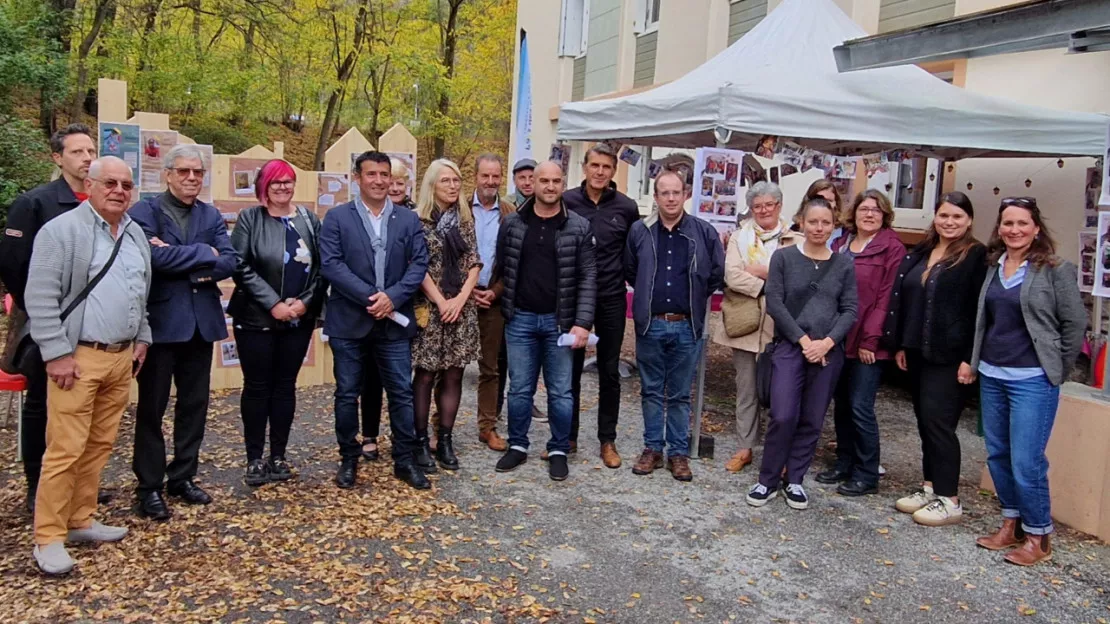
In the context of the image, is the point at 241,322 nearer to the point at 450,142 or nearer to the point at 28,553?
the point at 28,553

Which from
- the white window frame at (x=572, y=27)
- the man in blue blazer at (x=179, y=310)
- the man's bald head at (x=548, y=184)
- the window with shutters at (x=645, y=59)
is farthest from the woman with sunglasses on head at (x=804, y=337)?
the white window frame at (x=572, y=27)

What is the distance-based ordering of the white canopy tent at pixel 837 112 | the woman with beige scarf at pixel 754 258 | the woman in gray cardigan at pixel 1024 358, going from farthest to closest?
the white canopy tent at pixel 837 112 → the woman with beige scarf at pixel 754 258 → the woman in gray cardigan at pixel 1024 358

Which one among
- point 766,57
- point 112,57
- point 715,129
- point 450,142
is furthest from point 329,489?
point 450,142

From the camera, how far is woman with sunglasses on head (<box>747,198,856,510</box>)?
4.65 meters

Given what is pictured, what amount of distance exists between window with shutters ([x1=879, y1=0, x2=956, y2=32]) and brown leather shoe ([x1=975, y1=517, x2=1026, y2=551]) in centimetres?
531

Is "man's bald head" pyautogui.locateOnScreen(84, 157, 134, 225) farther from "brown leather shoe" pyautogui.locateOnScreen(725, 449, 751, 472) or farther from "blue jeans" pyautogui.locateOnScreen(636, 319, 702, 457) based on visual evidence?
"brown leather shoe" pyautogui.locateOnScreen(725, 449, 751, 472)

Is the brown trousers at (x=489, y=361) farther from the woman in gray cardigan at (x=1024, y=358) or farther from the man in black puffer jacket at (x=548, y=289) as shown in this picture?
the woman in gray cardigan at (x=1024, y=358)

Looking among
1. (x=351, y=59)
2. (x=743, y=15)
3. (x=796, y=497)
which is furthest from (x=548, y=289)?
(x=351, y=59)

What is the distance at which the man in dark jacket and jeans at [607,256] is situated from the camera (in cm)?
518

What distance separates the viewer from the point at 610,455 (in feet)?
17.6

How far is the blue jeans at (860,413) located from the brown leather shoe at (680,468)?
0.98 metres

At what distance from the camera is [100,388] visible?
3662 millimetres

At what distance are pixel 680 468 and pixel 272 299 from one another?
8.40ft

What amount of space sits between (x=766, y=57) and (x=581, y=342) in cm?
308
